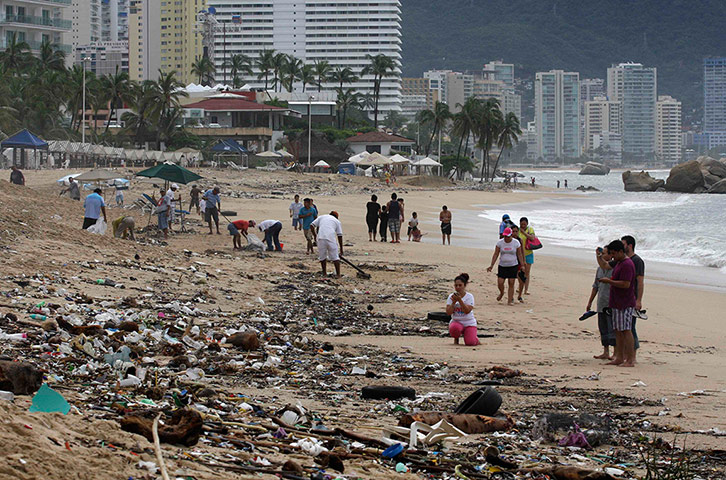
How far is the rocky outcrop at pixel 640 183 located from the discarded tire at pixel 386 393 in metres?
87.1

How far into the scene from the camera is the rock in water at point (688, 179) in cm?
8469

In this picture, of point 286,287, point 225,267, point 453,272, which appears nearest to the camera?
point 286,287

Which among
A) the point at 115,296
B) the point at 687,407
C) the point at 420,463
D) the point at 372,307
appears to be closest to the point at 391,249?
the point at 372,307

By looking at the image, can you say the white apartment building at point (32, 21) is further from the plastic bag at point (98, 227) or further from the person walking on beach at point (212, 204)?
the plastic bag at point (98, 227)

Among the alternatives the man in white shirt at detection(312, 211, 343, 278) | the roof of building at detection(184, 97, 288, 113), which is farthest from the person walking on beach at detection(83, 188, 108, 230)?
the roof of building at detection(184, 97, 288, 113)

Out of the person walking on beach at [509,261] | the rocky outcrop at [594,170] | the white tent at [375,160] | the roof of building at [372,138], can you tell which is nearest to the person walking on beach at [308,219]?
the person walking on beach at [509,261]

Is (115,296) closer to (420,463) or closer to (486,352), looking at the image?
(486,352)

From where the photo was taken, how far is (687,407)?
6445 millimetres

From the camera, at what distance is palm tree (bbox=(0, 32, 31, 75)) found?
66.6 m

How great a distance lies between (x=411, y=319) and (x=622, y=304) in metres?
3.41

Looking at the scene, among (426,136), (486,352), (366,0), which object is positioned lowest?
(486,352)

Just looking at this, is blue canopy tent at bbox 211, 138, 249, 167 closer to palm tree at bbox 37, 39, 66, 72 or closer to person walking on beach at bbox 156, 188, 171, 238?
palm tree at bbox 37, 39, 66, 72

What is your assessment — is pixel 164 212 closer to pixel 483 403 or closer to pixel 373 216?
pixel 373 216

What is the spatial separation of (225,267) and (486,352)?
6.96 metres
